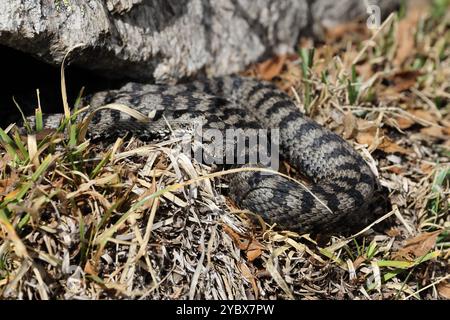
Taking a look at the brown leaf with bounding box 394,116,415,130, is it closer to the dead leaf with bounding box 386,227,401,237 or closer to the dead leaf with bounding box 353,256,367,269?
the dead leaf with bounding box 386,227,401,237

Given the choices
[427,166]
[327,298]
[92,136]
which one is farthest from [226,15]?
[327,298]

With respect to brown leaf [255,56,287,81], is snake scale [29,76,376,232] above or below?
below

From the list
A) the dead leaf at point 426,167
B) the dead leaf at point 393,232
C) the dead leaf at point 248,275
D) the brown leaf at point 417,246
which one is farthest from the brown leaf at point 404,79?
the dead leaf at point 248,275

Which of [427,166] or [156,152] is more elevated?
[156,152]


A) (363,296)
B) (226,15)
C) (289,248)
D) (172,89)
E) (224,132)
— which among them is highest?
(226,15)

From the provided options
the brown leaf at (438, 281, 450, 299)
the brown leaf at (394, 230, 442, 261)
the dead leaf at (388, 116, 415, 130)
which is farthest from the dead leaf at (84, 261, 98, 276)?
the dead leaf at (388, 116, 415, 130)

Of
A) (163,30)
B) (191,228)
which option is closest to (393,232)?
(191,228)

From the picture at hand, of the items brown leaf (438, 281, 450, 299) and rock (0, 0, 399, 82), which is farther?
brown leaf (438, 281, 450, 299)

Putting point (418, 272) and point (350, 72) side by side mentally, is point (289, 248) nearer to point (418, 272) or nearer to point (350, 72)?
point (418, 272)
